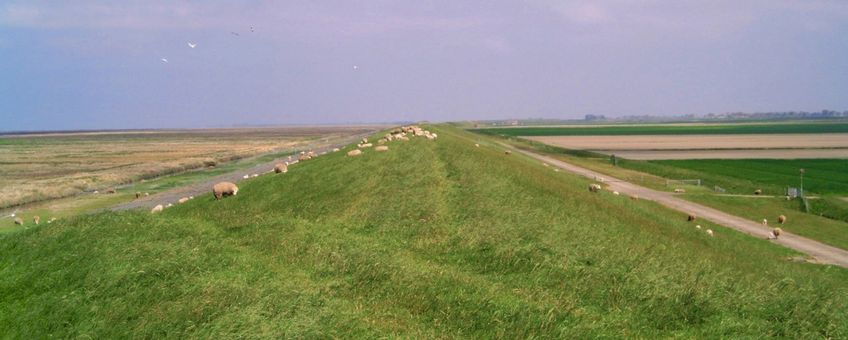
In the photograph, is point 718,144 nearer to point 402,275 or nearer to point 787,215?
point 787,215

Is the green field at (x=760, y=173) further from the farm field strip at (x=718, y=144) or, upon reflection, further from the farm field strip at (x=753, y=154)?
the farm field strip at (x=718, y=144)

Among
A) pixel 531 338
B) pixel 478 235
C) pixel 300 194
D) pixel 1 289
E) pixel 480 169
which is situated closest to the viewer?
pixel 531 338

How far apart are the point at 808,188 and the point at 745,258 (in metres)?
39.4

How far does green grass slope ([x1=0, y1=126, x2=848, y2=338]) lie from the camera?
12109 mm

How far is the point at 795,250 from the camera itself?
28.2m

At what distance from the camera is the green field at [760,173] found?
175ft

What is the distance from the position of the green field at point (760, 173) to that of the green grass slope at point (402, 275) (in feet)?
112

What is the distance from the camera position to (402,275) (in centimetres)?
1446

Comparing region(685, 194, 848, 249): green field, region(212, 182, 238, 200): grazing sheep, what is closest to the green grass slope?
region(212, 182, 238, 200): grazing sheep

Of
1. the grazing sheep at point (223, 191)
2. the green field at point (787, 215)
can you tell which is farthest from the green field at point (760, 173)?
A: the grazing sheep at point (223, 191)

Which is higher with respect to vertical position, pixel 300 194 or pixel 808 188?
pixel 300 194

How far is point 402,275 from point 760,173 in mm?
64374

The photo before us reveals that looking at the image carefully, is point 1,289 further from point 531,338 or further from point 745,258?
point 745,258

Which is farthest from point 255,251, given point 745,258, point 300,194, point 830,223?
point 830,223
